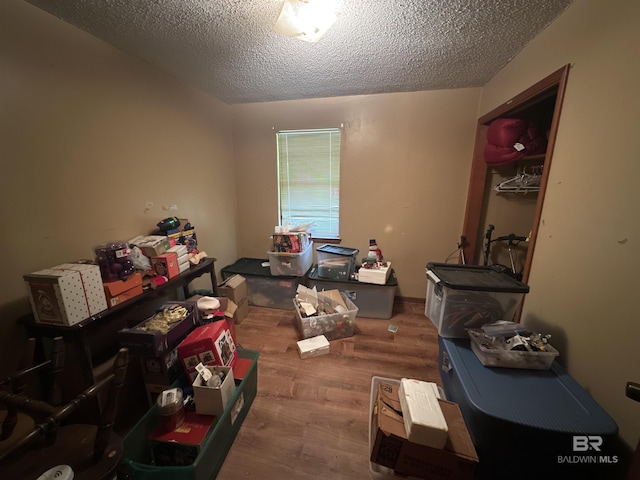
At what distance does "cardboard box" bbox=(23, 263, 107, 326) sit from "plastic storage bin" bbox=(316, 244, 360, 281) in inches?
71.5

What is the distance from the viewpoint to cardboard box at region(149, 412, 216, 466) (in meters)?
1.05

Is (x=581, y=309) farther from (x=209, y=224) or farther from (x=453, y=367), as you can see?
(x=209, y=224)

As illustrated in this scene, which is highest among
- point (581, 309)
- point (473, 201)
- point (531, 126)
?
point (531, 126)

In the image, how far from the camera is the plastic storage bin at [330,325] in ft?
6.63

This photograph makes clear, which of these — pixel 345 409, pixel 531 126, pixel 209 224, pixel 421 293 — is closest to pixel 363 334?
pixel 345 409

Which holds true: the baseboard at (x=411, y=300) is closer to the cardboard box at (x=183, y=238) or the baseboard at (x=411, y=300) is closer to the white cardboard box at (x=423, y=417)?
the white cardboard box at (x=423, y=417)

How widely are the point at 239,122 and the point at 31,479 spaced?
2931 millimetres

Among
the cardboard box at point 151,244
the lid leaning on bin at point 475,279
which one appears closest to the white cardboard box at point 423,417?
the lid leaning on bin at point 475,279

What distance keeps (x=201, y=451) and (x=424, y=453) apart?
3.00ft

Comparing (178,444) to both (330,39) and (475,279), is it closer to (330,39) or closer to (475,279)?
(475,279)

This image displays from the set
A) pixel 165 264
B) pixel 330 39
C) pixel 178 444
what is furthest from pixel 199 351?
pixel 330 39

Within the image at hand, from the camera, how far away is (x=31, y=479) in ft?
2.38

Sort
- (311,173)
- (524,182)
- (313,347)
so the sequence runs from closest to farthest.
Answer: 1. (313,347)
2. (524,182)
3. (311,173)

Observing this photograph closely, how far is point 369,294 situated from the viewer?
2.42 metres
